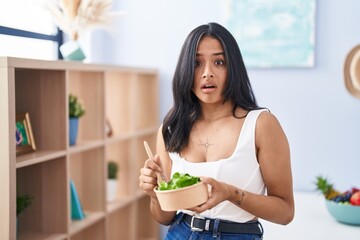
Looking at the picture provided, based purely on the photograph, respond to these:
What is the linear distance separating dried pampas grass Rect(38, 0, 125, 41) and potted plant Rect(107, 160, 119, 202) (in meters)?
0.77

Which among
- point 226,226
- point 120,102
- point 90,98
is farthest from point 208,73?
point 120,102

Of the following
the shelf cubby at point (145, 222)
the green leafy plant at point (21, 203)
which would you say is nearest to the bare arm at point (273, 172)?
the green leafy plant at point (21, 203)

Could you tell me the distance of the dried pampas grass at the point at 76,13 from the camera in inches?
96.0

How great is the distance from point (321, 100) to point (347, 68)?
1.18 ft

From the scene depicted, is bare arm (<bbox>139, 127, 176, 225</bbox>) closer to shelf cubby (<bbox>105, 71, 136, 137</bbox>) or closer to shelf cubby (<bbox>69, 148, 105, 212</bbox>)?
shelf cubby (<bbox>69, 148, 105, 212</bbox>)

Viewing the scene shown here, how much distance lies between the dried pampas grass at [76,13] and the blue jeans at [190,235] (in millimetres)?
1298

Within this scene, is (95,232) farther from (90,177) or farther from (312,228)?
(312,228)

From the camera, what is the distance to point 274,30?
2932 mm

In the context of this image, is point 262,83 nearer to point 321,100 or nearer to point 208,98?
point 321,100

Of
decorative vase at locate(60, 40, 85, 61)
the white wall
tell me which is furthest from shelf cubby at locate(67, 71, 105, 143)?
the white wall

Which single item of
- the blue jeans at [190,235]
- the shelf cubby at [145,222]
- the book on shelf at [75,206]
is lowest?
the shelf cubby at [145,222]

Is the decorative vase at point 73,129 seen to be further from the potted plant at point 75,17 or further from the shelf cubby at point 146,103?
the shelf cubby at point 146,103

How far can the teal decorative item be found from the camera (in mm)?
2082

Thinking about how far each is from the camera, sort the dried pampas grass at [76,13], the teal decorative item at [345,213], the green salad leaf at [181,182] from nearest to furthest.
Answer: the green salad leaf at [181,182] < the teal decorative item at [345,213] < the dried pampas grass at [76,13]
